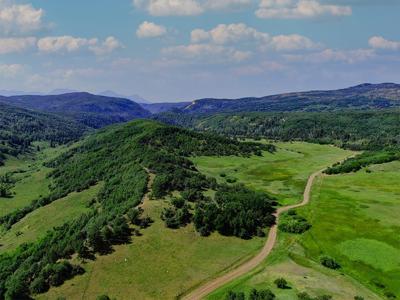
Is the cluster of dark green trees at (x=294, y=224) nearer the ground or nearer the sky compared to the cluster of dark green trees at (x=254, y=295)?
nearer the sky

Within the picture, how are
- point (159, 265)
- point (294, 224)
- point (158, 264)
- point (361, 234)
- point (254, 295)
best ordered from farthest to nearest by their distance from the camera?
1. point (294, 224)
2. point (361, 234)
3. point (158, 264)
4. point (159, 265)
5. point (254, 295)

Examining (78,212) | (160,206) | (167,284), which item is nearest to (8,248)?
(78,212)

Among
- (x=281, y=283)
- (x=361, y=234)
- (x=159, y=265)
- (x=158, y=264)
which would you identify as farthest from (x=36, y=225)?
(x=361, y=234)

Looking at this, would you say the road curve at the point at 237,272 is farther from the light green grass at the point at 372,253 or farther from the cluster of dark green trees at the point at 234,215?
the light green grass at the point at 372,253

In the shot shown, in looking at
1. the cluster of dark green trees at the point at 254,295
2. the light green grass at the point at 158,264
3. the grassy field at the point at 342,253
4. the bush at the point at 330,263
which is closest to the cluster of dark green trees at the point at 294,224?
the grassy field at the point at 342,253

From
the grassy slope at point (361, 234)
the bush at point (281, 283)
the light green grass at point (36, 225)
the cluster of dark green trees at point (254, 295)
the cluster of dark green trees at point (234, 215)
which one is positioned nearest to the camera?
the cluster of dark green trees at point (254, 295)

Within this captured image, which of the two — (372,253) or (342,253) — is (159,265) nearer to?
(342,253)
